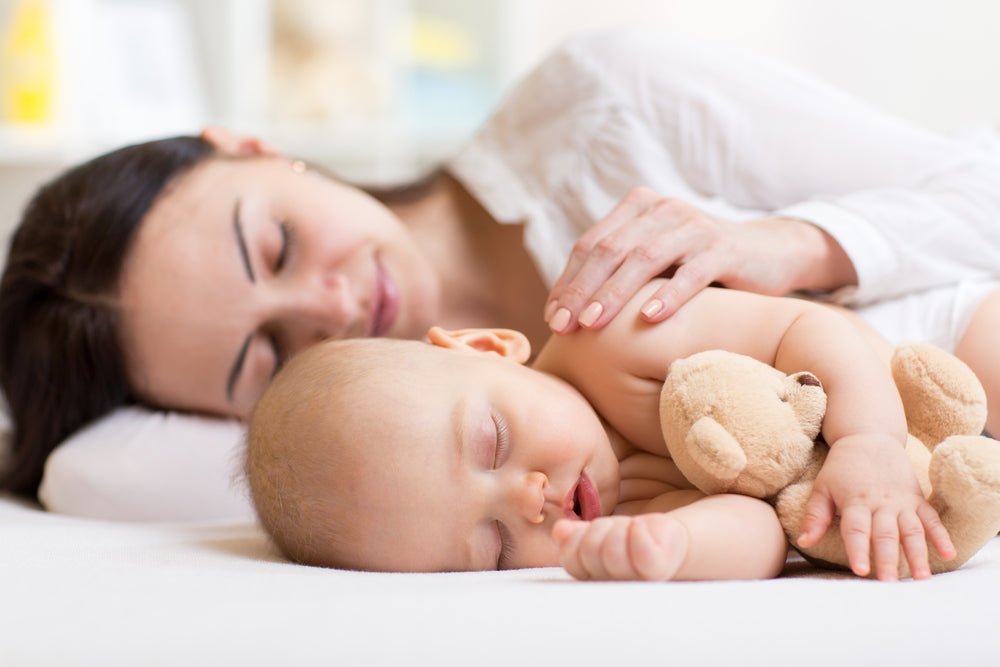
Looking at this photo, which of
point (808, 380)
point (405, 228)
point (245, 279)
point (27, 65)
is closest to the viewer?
point (808, 380)

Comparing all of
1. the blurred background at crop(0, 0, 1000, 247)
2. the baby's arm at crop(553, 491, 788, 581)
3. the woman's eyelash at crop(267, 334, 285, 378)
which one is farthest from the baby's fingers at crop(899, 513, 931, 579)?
the blurred background at crop(0, 0, 1000, 247)

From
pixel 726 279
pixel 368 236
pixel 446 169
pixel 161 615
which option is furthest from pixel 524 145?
pixel 161 615

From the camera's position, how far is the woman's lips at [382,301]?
4.74 feet

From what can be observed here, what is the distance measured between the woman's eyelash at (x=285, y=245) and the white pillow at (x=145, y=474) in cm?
27

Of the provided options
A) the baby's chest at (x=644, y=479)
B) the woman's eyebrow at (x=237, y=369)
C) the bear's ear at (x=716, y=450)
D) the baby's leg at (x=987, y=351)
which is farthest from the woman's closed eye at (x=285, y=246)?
the baby's leg at (x=987, y=351)

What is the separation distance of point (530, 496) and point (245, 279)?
0.69 metres

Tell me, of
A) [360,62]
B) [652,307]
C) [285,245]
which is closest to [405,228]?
[285,245]

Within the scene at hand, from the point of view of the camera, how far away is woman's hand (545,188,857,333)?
95 centimetres

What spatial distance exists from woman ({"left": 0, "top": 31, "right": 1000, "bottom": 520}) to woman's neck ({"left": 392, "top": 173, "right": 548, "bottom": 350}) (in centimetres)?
6

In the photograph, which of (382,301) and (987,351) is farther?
(382,301)

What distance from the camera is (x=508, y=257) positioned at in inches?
66.4

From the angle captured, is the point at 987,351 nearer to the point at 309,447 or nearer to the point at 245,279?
the point at 309,447

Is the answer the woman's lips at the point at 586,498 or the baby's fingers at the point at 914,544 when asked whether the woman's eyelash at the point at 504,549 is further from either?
the baby's fingers at the point at 914,544

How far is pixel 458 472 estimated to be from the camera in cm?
83
